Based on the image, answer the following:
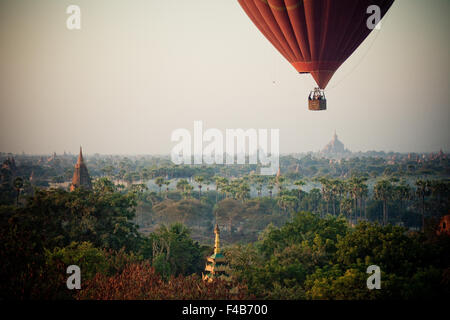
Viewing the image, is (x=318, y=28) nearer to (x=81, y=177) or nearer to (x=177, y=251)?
(x=177, y=251)

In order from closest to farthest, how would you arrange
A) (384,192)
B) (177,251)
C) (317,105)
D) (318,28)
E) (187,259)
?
(317,105), (318,28), (187,259), (177,251), (384,192)

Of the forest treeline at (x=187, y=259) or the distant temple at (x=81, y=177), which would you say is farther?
the distant temple at (x=81, y=177)

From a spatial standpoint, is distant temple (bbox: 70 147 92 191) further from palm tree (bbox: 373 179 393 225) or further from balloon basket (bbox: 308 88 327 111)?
balloon basket (bbox: 308 88 327 111)

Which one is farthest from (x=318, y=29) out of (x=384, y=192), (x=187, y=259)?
(x=384, y=192)

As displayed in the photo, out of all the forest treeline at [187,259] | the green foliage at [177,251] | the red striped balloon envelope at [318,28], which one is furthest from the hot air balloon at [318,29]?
the green foliage at [177,251]

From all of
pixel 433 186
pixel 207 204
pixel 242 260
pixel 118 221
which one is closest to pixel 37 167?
pixel 207 204

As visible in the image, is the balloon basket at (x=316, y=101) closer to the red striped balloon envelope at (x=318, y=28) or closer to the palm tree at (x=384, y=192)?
the red striped balloon envelope at (x=318, y=28)

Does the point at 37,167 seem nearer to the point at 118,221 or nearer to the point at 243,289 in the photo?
the point at 118,221

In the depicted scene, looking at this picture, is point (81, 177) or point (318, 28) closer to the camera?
point (318, 28)
